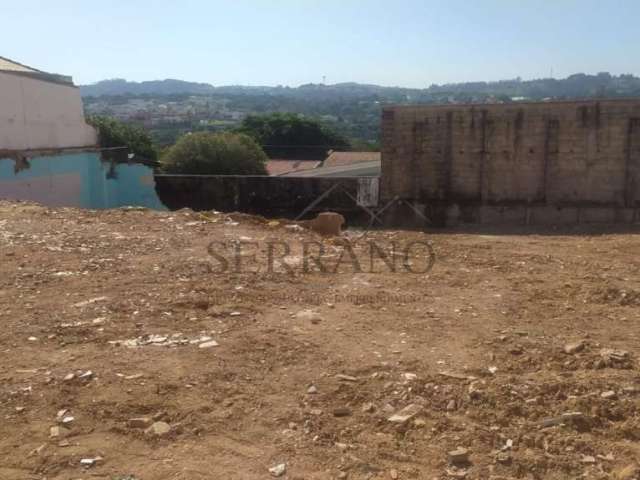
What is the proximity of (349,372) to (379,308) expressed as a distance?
1366mm

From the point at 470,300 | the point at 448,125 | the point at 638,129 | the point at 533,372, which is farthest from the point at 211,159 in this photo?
the point at 533,372

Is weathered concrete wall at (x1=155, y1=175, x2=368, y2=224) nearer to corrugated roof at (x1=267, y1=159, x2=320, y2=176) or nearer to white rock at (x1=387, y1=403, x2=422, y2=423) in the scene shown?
white rock at (x1=387, y1=403, x2=422, y2=423)

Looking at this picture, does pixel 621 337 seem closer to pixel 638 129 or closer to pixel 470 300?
pixel 470 300

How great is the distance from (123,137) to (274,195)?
39.5 feet

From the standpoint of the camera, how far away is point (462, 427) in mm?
3025

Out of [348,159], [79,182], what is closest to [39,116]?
[79,182]

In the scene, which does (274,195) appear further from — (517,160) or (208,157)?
(208,157)

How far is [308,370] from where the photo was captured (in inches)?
144

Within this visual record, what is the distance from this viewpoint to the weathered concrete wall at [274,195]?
582 inches

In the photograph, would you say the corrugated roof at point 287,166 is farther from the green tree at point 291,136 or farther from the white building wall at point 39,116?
the white building wall at point 39,116

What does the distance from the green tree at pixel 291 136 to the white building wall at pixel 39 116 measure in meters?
21.5

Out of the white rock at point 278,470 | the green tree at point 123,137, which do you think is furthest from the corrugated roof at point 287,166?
the white rock at point 278,470

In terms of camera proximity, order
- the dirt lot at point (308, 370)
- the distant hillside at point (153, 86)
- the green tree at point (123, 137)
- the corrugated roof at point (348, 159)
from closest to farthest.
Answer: the dirt lot at point (308, 370) < the green tree at point (123, 137) < the corrugated roof at point (348, 159) < the distant hillside at point (153, 86)

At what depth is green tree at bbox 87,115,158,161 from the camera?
22.8 m
